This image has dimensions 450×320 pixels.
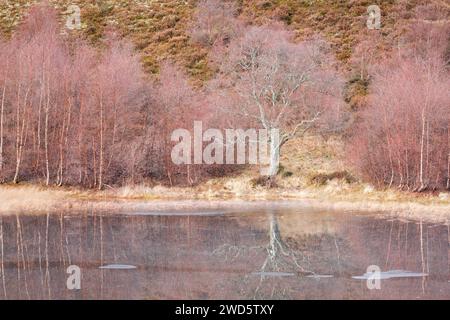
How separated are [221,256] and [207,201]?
14.3m

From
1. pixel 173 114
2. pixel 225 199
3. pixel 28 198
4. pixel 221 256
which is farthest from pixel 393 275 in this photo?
pixel 173 114

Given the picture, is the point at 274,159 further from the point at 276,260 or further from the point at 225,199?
the point at 276,260

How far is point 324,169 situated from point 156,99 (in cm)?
1035

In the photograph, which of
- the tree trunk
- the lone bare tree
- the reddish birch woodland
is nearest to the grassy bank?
the tree trunk

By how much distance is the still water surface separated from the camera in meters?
13.5

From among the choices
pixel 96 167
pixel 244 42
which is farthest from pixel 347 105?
pixel 96 167

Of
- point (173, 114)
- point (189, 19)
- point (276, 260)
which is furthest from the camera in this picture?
point (189, 19)

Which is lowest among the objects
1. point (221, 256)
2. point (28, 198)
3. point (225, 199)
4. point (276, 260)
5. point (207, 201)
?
point (225, 199)

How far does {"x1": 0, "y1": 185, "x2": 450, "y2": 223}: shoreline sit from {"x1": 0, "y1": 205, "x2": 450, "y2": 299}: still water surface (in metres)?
2.23

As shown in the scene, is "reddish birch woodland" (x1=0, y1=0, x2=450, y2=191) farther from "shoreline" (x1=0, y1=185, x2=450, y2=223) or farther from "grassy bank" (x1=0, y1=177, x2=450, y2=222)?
"shoreline" (x1=0, y1=185, x2=450, y2=223)

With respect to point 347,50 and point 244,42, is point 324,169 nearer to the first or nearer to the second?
point 244,42

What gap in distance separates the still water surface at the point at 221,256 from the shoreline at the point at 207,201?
7.31 feet

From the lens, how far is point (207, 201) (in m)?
31.7

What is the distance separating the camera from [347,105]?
149ft
